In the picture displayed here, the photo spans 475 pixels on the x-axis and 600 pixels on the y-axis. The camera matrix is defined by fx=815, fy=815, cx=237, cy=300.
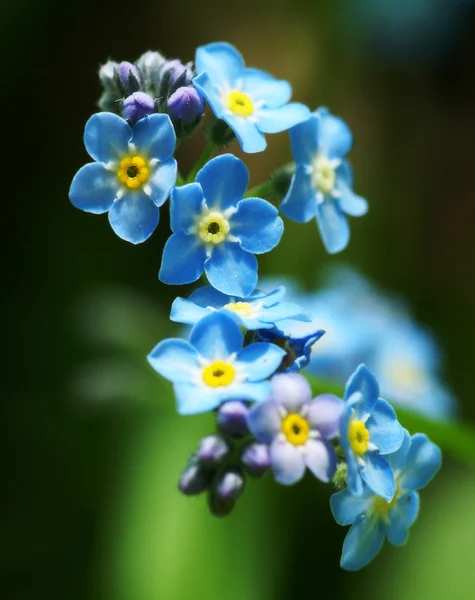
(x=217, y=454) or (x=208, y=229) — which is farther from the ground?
(x=208, y=229)

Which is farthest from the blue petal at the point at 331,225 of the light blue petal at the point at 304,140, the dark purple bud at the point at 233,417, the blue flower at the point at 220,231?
the dark purple bud at the point at 233,417

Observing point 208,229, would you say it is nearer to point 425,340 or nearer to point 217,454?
point 217,454

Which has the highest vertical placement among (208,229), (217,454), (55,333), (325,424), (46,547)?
(208,229)

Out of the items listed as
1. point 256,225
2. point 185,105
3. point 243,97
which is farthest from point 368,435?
point 243,97

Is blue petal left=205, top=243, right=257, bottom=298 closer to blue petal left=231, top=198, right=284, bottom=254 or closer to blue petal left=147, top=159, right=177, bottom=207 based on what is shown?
blue petal left=231, top=198, right=284, bottom=254

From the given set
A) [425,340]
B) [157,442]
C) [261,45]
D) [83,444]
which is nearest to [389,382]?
[425,340]

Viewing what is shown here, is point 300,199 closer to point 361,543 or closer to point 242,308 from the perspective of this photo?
point 242,308

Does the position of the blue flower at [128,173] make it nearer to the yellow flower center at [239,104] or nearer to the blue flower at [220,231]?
the blue flower at [220,231]
